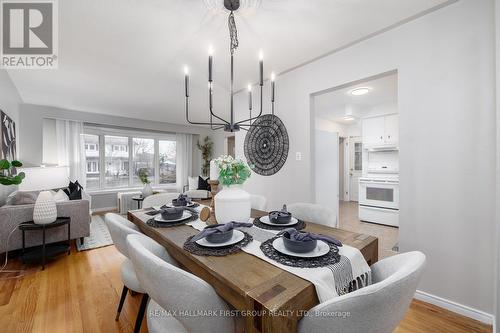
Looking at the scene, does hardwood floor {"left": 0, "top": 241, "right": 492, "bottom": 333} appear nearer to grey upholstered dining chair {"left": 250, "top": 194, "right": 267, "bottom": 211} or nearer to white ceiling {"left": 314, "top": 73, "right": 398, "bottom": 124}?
grey upholstered dining chair {"left": 250, "top": 194, "right": 267, "bottom": 211}

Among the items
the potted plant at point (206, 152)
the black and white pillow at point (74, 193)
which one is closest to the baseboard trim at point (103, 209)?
the black and white pillow at point (74, 193)

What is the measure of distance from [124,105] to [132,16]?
10.2ft

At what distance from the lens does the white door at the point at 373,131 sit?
428 centimetres

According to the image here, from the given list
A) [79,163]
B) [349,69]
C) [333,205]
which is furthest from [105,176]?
[349,69]

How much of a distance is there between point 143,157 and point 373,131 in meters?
5.88

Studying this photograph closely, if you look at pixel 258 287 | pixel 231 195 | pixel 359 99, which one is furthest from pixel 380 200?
pixel 258 287

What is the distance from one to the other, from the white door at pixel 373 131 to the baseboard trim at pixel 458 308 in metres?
3.17

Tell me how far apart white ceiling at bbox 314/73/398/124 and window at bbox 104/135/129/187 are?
198 inches

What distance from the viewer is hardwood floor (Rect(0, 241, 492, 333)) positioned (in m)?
1.52

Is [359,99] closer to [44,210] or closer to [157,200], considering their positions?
[157,200]

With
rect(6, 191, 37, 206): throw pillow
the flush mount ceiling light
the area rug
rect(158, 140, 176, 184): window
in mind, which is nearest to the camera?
rect(6, 191, 37, 206): throw pillow

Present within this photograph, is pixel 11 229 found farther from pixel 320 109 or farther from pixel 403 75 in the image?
pixel 320 109

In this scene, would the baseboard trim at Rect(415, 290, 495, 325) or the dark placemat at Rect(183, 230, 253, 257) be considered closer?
the dark placemat at Rect(183, 230, 253, 257)

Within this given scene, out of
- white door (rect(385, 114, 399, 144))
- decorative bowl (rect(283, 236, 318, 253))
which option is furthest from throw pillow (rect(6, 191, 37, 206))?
white door (rect(385, 114, 399, 144))
